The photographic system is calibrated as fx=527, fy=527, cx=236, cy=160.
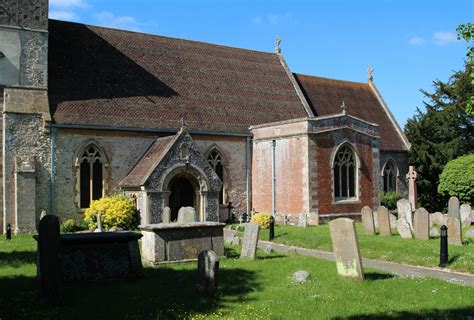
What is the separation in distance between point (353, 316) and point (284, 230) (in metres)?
13.6

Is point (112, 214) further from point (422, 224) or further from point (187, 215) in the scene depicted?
point (422, 224)

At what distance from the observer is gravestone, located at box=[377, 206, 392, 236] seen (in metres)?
18.3

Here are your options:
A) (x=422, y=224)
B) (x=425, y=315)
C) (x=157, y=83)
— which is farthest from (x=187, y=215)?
(x=425, y=315)

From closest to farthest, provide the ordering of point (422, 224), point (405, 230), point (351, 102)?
point (422, 224) < point (405, 230) < point (351, 102)

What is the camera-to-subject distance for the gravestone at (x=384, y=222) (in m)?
18.3

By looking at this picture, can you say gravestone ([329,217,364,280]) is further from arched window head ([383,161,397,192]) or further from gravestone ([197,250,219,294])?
arched window head ([383,161,397,192])

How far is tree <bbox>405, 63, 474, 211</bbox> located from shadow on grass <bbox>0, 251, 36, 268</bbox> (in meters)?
25.0

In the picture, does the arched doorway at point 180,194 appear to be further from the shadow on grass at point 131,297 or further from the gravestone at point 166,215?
the shadow on grass at point 131,297

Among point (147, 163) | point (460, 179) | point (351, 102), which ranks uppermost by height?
point (351, 102)

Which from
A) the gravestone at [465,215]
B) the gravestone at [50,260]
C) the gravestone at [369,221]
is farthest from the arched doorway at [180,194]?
the gravestone at [50,260]

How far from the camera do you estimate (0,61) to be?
2117cm

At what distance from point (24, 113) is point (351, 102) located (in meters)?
20.0

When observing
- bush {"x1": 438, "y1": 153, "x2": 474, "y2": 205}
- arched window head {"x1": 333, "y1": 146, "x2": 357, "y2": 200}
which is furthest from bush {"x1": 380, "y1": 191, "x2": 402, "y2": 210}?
arched window head {"x1": 333, "y1": 146, "x2": 357, "y2": 200}

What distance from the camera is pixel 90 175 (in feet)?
73.8
